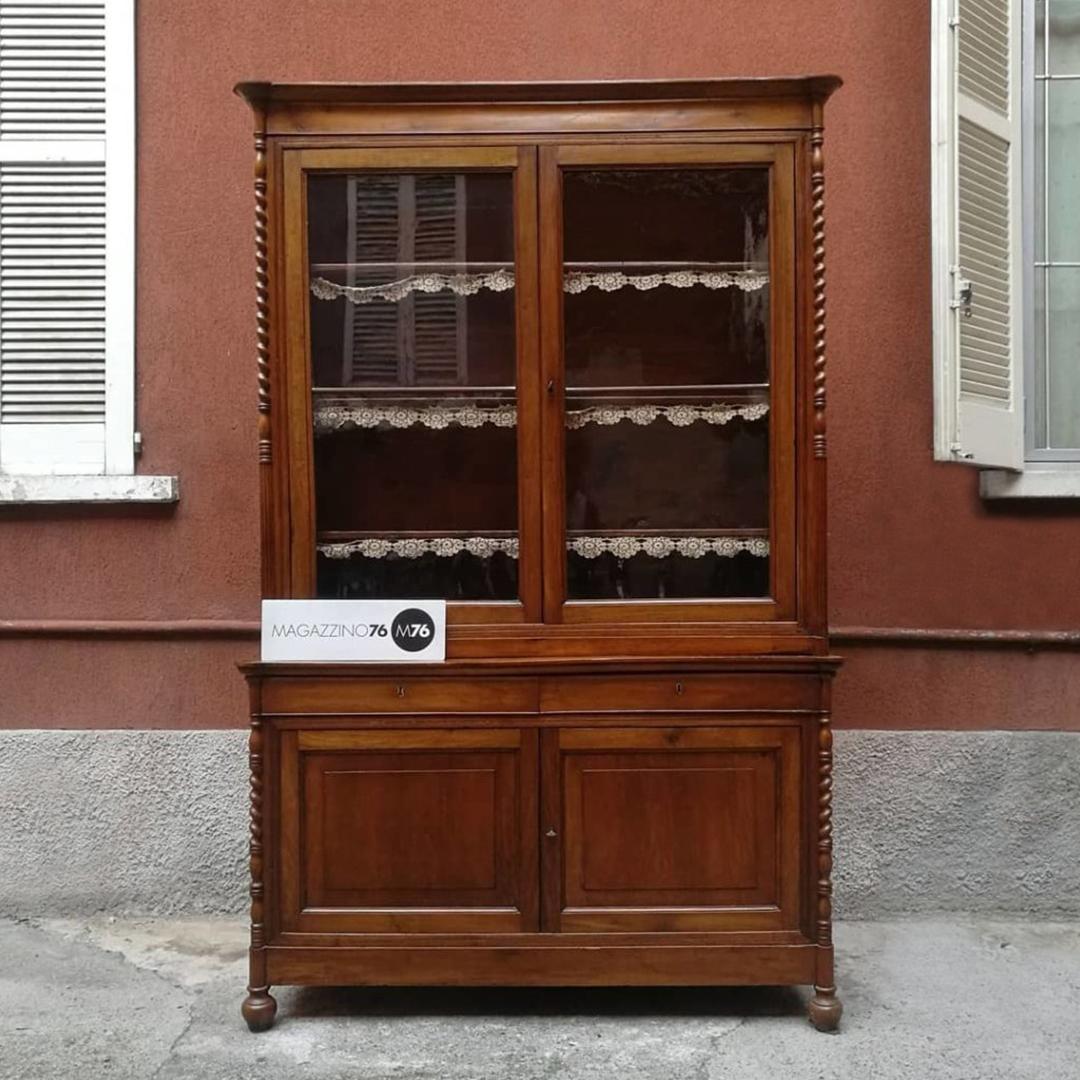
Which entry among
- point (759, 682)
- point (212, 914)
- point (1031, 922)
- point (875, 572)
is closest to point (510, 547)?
point (759, 682)

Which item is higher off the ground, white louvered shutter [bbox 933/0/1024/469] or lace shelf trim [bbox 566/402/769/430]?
white louvered shutter [bbox 933/0/1024/469]

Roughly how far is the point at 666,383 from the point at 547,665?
2.85 ft

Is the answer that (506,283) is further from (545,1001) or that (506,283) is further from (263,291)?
(545,1001)

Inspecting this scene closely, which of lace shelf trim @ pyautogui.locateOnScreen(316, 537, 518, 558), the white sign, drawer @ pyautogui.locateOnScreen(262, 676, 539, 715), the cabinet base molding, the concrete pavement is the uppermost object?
lace shelf trim @ pyautogui.locateOnScreen(316, 537, 518, 558)

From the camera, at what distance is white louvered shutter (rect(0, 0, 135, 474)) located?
371 centimetres

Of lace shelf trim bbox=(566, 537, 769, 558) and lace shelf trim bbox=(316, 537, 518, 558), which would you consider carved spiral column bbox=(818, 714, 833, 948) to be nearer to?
lace shelf trim bbox=(566, 537, 769, 558)

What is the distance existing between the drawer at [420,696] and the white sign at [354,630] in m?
0.07

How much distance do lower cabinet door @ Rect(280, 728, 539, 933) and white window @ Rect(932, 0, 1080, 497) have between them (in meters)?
1.69

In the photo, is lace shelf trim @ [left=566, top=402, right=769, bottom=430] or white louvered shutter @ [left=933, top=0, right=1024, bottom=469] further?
white louvered shutter @ [left=933, top=0, right=1024, bottom=469]

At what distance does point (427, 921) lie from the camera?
2932 mm

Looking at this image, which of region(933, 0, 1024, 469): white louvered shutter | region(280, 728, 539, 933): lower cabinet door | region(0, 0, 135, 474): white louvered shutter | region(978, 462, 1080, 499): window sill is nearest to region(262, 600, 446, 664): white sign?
region(280, 728, 539, 933): lower cabinet door

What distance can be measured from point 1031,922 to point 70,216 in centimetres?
401

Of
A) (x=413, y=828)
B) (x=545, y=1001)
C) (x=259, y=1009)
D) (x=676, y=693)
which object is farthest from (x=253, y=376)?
(x=545, y=1001)

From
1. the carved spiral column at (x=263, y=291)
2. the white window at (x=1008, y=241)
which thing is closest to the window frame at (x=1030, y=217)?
the white window at (x=1008, y=241)
